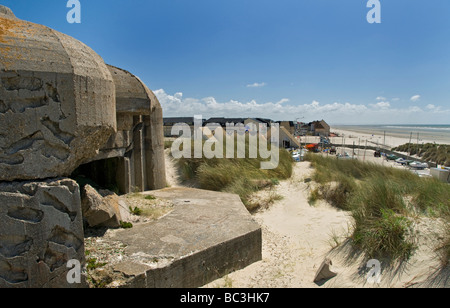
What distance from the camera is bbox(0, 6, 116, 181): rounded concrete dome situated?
2178mm

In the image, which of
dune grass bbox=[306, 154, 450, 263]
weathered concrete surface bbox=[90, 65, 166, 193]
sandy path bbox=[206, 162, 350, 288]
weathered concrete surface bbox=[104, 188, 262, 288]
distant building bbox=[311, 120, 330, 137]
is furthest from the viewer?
distant building bbox=[311, 120, 330, 137]

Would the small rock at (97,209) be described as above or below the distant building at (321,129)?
below

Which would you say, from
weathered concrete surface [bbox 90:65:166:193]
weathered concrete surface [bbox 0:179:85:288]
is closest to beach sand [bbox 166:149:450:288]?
weathered concrete surface [bbox 0:179:85:288]

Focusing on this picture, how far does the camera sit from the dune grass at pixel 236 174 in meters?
7.64

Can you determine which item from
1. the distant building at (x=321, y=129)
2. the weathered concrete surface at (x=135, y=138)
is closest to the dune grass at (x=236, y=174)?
the weathered concrete surface at (x=135, y=138)

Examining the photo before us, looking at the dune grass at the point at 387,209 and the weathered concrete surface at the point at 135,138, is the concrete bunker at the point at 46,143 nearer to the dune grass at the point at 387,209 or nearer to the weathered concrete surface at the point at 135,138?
the weathered concrete surface at the point at 135,138

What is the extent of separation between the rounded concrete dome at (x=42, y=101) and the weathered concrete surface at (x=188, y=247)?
133 centimetres

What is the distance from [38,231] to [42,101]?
1075mm

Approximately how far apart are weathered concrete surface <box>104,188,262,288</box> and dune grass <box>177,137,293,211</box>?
2604mm

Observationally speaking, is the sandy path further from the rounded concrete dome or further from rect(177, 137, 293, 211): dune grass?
the rounded concrete dome

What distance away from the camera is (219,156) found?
32.5 ft

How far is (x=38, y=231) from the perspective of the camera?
235 centimetres

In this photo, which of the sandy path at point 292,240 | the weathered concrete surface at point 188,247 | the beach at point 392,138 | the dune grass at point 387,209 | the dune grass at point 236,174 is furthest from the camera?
the beach at point 392,138

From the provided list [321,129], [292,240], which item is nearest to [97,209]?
[292,240]
